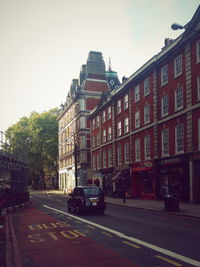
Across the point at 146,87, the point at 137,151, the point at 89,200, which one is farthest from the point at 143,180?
the point at 89,200

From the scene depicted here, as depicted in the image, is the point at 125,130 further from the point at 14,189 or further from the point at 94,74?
the point at 94,74

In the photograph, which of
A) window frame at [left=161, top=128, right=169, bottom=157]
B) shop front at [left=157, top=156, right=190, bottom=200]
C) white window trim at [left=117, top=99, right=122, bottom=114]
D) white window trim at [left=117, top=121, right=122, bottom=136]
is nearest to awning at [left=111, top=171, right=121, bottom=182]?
white window trim at [left=117, top=121, right=122, bottom=136]

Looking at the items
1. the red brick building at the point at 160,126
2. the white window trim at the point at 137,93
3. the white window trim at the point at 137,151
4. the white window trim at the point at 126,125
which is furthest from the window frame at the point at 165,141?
the white window trim at the point at 126,125

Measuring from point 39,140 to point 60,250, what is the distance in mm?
75353

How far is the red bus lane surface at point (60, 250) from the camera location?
8008 millimetres

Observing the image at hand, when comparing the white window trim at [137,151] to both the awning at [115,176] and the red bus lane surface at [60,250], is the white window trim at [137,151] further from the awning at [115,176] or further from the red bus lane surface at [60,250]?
the red bus lane surface at [60,250]

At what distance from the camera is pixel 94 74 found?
67812 mm

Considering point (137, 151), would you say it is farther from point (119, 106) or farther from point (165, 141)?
point (119, 106)

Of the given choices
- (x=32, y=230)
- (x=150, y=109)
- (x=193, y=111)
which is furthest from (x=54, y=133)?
(x=32, y=230)

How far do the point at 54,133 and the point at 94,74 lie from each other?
25.4 meters

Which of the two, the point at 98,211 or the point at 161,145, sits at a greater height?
the point at 161,145

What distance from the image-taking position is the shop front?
27.8 m

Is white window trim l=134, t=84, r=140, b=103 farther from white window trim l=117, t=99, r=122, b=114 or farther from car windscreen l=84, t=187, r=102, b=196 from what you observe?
car windscreen l=84, t=187, r=102, b=196

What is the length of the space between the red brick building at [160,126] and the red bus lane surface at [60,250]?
14739 mm
